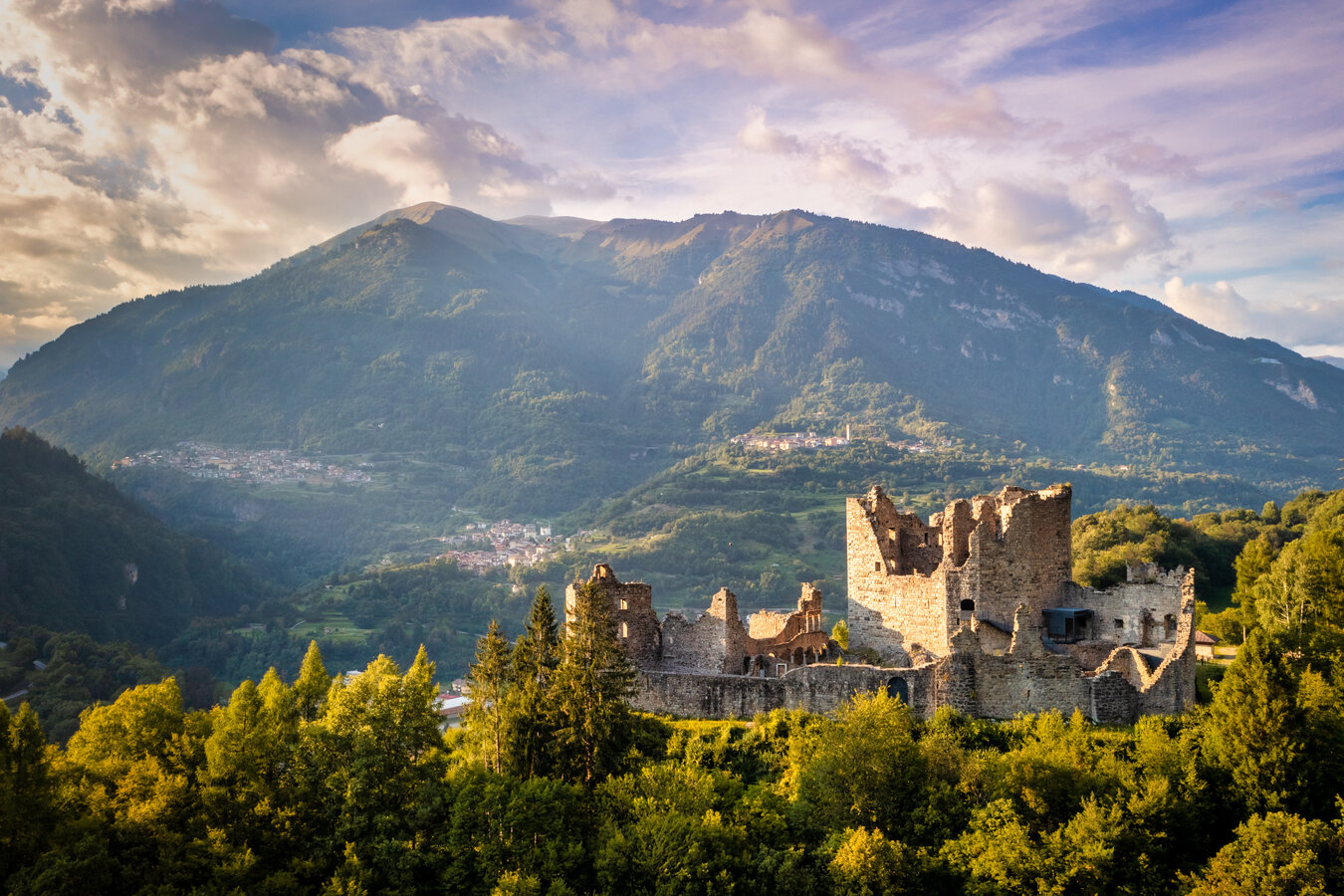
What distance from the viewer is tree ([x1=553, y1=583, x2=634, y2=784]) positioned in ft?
126

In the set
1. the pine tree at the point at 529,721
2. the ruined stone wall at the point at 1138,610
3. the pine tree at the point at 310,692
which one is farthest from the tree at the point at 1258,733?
the pine tree at the point at 310,692

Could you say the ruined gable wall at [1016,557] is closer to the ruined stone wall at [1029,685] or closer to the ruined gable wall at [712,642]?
the ruined stone wall at [1029,685]

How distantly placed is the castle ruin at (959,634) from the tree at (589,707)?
2.20 m

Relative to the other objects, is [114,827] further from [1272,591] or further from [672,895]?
[1272,591]

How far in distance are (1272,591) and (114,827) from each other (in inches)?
1964

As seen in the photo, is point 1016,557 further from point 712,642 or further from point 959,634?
point 712,642

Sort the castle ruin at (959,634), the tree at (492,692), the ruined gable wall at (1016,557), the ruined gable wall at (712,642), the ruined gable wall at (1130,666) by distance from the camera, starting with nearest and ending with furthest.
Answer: the castle ruin at (959,634) < the ruined gable wall at (1130,666) < the tree at (492,692) < the ruined gable wall at (1016,557) < the ruined gable wall at (712,642)

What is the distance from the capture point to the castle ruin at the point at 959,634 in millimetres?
36875

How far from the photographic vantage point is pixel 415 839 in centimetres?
3641

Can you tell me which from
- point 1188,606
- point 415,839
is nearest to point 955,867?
point 1188,606

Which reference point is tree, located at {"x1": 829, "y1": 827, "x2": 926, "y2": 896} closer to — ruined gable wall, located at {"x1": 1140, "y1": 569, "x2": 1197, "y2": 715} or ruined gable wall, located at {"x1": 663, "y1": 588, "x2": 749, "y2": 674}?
ruined gable wall, located at {"x1": 1140, "y1": 569, "x2": 1197, "y2": 715}

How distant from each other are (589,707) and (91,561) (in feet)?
433

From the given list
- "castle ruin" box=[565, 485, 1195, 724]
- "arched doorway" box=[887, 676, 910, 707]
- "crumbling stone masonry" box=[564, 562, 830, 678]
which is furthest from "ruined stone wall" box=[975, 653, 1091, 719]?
"crumbling stone masonry" box=[564, 562, 830, 678]

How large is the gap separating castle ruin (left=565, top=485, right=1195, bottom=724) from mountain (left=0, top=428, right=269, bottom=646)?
95.8m
